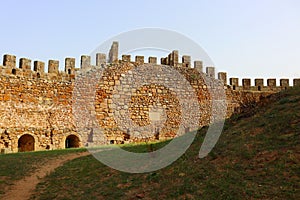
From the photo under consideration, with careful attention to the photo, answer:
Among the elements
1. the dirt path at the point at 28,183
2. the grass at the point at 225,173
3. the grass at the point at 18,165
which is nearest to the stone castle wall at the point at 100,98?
the grass at the point at 18,165

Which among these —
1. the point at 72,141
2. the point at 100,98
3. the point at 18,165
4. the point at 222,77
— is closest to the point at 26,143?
the point at 72,141

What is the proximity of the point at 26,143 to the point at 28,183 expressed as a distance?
955 centimetres

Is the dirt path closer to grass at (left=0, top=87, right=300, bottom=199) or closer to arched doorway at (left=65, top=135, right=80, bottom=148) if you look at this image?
grass at (left=0, top=87, right=300, bottom=199)

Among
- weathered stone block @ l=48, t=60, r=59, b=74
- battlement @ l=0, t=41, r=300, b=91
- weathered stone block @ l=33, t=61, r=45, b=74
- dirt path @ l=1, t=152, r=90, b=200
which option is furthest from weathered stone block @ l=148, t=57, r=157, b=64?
dirt path @ l=1, t=152, r=90, b=200

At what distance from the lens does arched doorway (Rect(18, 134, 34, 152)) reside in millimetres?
19453

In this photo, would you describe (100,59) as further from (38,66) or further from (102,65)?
(38,66)

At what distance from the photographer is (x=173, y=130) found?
2300 cm

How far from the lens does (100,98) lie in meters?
21.6

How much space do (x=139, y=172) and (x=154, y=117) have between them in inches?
498

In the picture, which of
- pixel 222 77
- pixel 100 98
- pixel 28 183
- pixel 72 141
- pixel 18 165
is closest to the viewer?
pixel 28 183

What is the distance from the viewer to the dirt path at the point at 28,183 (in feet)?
31.6

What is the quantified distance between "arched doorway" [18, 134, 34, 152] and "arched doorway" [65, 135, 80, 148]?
2.36 metres

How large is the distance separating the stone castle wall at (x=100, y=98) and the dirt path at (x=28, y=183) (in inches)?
233

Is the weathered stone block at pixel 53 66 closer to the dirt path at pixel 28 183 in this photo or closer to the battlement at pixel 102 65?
the battlement at pixel 102 65
